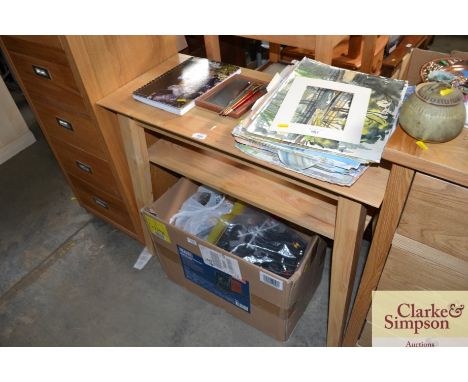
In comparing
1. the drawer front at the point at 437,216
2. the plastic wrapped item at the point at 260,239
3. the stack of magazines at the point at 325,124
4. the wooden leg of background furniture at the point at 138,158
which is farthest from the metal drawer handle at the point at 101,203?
the drawer front at the point at 437,216

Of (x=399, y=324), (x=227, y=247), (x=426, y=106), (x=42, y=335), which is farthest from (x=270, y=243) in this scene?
(x=42, y=335)

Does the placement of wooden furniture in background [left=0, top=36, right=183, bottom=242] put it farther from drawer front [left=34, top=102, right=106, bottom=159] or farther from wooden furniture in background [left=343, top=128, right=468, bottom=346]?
wooden furniture in background [left=343, top=128, right=468, bottom=346]

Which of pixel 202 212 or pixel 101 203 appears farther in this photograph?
pixel 101 203

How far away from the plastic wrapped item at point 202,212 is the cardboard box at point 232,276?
0.03 meters

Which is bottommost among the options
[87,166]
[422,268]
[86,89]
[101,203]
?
[101,203]

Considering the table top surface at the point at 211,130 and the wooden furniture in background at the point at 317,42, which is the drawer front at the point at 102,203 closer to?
the table top surface at the point at 211,130

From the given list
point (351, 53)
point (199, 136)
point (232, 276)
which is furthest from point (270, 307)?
point (351, 53)

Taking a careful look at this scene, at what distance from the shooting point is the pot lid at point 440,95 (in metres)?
0.64

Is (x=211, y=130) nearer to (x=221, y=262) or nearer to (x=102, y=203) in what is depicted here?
(x=221, y=262)

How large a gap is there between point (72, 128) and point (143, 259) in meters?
0.61

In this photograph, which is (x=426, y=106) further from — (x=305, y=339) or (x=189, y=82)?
(x=305, y=339)

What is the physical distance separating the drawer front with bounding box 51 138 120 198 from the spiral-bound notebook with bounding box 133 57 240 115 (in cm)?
39

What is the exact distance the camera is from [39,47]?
1.12 metres

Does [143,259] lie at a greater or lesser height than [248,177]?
lesser
